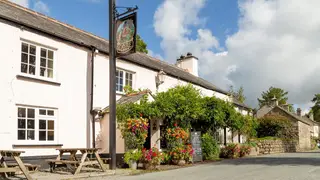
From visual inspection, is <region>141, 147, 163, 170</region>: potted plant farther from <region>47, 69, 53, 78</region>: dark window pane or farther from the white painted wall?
<region>47, 69, 53, 78</region>: dark window pane

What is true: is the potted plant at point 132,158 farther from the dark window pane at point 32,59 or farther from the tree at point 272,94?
the tree at point 272,94

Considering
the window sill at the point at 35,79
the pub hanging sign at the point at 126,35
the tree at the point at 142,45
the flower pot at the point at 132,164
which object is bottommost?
the flower pot at the point at 132,164

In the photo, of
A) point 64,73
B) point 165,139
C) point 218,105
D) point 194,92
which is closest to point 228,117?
point 218,105

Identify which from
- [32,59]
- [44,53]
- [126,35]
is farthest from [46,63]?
[126,35]

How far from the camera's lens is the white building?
12.7 metres

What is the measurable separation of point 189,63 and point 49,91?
712 inches

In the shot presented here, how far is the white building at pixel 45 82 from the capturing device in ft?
41.8

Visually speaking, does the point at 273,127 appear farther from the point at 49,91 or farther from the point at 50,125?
the point at 49,91

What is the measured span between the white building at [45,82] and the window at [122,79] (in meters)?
1.08

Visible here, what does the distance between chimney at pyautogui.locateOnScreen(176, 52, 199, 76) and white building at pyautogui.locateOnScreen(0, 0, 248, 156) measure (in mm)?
14325

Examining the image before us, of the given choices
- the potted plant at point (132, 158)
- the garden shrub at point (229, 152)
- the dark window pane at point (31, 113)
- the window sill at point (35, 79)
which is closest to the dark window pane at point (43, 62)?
the window sill at point (35, 79)

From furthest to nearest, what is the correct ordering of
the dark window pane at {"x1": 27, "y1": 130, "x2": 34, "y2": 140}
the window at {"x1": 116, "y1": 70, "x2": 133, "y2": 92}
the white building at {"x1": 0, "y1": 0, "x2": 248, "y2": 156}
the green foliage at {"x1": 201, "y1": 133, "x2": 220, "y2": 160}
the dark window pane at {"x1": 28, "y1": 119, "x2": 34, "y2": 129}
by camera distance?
the green foliage at {"x1": 201, "y1": 133, "x2": 220, "y2": 160}
the window at {"x1": 116, "y1": 70, "x2": 133, "y2": 92}
the dark window pane at {"x1": 28, "y1": 119, "x2": 34, "y2": 129}
the dark window pane at {"x1": 27, "y1": 130, "x2": 34, "y2": 140}
the white building at {"x1": 0, "y1": 0, "x2": 248, "y2": 156}

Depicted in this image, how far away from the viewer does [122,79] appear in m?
18.4

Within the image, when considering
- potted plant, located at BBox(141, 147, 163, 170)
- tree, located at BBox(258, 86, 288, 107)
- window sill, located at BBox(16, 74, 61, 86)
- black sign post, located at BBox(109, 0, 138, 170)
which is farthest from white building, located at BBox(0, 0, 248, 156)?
tree, located at BBox(258, 86, 288, 107)
